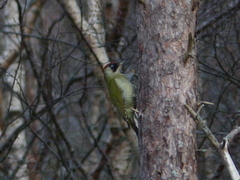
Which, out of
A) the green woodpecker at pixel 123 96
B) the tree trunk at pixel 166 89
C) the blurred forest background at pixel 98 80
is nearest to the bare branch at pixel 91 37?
the blurred forest background at pixel 98 80

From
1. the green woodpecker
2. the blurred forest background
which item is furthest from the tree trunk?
the blurred forest background

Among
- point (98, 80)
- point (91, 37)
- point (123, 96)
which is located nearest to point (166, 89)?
point (123, 96)

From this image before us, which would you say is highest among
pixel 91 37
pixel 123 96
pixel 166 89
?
pixel 91 37

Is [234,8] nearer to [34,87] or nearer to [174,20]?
[174,20]

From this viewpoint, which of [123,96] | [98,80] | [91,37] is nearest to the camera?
[123,96]

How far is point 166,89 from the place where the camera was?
12.6ft

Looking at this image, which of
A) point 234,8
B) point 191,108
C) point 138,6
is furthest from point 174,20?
point 234,8

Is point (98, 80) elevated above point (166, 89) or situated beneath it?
situated beneath

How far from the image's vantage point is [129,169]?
771 cm

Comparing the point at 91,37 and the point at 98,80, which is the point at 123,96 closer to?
the point at 91,37

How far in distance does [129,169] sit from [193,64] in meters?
4.14

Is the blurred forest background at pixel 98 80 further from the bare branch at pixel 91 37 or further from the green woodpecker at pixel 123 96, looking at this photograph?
the green woodpecker at pixel 123 96

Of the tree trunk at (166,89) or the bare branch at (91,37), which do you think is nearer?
the tree trunk at (166,89)

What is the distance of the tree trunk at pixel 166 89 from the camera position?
12.3ft
